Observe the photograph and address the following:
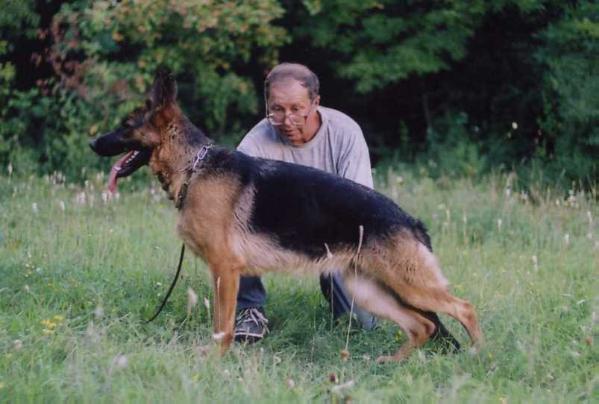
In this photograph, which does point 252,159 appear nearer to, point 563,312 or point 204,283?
point 204,283

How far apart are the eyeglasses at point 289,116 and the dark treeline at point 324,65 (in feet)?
16.8

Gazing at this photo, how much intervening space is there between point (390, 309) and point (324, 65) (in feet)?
25.5

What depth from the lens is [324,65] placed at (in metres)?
12.5

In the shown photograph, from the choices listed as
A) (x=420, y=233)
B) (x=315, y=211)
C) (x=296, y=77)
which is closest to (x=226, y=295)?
(x=315, y=211)

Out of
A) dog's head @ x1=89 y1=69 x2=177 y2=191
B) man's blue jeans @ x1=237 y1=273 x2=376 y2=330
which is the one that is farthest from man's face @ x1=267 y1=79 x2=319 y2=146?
man's blue jeans @ x1=237 y1=273 x2=376 y2=330

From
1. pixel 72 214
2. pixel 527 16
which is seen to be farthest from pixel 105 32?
pixel 527 16

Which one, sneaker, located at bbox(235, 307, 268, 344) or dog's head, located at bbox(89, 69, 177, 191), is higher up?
dog's head, located at bbox(89, 69, 177, 191)

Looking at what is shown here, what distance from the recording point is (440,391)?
170 inches

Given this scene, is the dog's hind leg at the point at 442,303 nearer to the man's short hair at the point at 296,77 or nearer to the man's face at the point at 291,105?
the man's face at the point at 291,105

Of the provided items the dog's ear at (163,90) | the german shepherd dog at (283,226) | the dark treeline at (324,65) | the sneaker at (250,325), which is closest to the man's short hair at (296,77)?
the german shepherd dog at (283,226)

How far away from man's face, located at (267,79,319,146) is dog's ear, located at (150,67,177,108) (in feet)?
2.10

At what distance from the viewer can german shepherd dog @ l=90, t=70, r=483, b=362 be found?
4.98 metres

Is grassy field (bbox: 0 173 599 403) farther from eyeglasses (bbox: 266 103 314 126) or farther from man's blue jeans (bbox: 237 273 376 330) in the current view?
eyeglasses (bbox: 266 103 314 126)

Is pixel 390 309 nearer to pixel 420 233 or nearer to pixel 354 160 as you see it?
pixel 420 233
